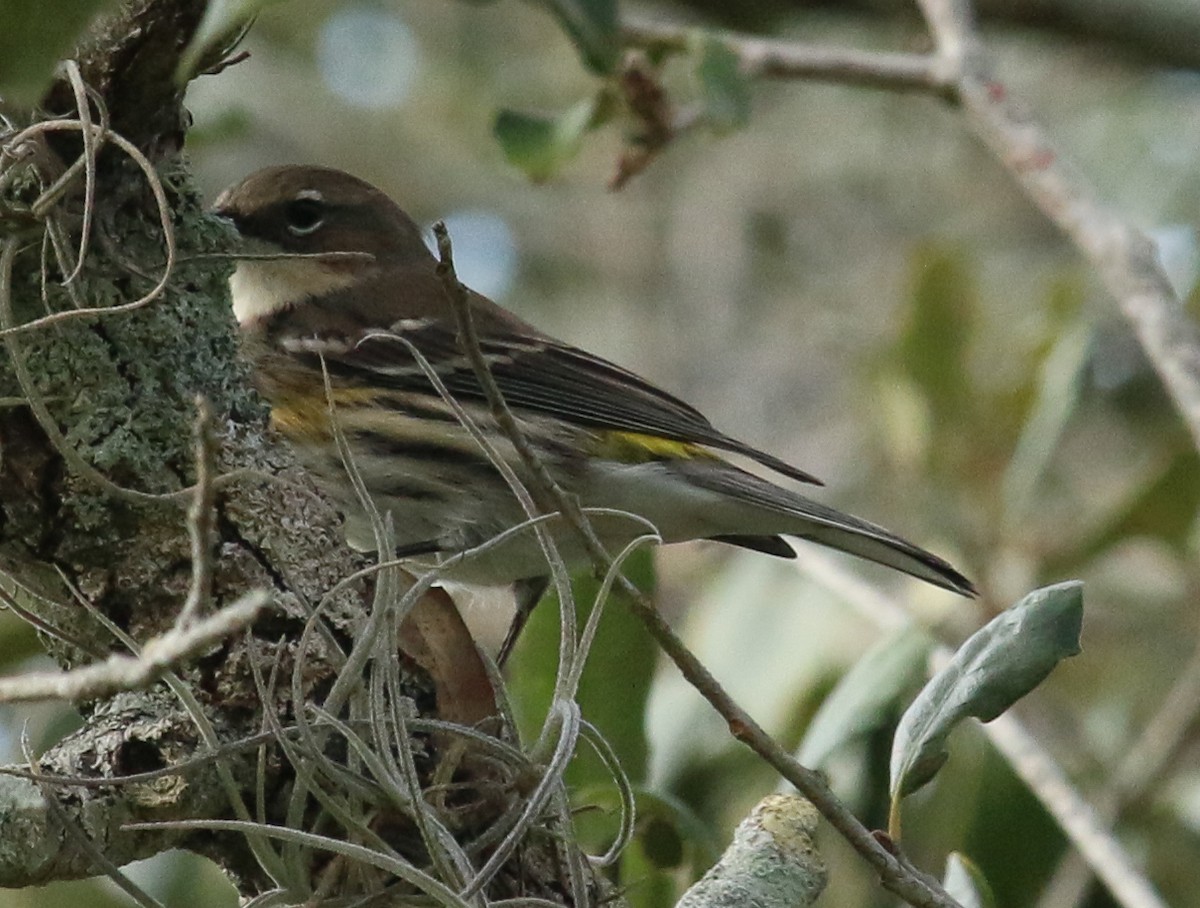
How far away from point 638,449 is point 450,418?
0.46 metres

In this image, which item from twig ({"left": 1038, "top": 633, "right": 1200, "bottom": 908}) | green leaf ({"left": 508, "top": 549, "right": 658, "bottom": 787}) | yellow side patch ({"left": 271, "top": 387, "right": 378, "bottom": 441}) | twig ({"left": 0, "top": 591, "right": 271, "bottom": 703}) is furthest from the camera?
twig ({"left": 1038, "top": 633, "right": 1200, "bottom": 908})

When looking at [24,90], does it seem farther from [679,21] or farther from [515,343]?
[679,21]


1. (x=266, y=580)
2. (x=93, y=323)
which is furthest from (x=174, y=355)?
(x=266, y=580)

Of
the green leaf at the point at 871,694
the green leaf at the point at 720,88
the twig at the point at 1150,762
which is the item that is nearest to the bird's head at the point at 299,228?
the green leaf at the point at 720,88

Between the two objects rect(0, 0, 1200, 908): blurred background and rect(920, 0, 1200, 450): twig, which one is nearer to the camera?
rect(920, 0, 1200, 450): twig

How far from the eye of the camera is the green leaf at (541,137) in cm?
362

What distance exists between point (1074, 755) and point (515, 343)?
176 cm

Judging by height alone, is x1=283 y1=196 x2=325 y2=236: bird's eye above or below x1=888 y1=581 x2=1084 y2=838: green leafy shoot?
below

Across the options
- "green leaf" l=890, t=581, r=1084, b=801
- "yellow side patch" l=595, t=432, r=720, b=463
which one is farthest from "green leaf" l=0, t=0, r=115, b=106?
"yellow side patch" l=595, t=432, r=720, b=463

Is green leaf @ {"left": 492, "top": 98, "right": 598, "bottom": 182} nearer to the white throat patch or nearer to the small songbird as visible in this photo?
the small songbird

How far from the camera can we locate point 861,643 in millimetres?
5469

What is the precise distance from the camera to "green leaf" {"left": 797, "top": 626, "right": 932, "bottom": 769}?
3.01 metres

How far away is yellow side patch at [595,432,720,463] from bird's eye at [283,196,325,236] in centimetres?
88

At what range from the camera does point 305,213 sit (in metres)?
4.36
